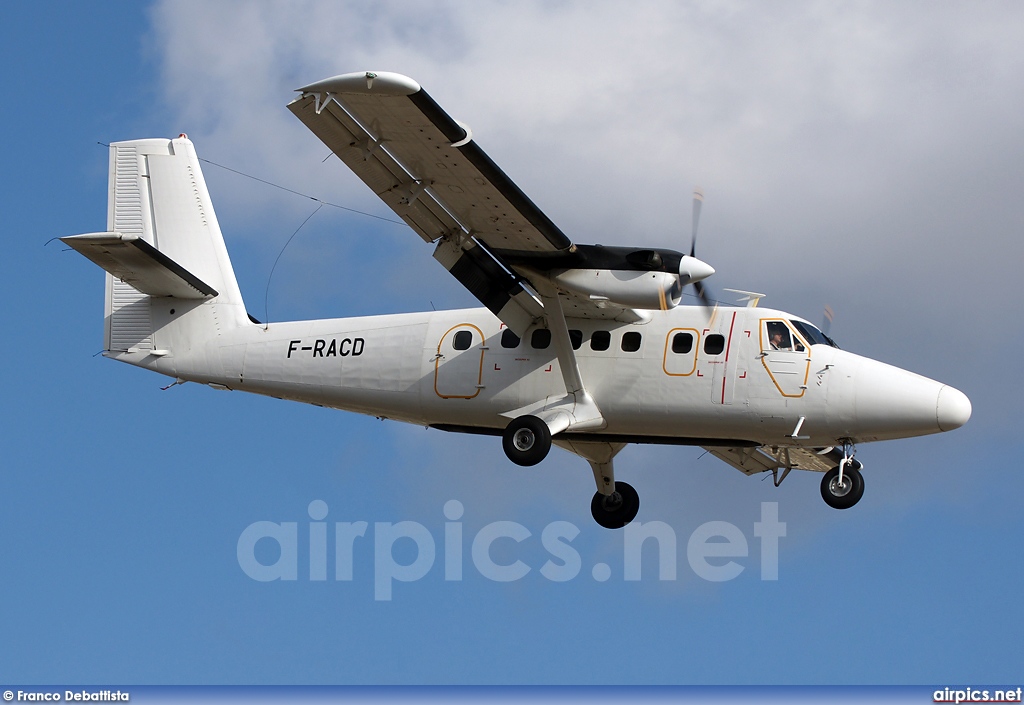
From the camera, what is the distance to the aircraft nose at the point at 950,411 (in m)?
19.4

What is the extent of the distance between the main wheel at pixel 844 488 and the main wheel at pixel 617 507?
387cm

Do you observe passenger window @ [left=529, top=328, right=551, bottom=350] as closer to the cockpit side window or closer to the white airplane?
the white airplane

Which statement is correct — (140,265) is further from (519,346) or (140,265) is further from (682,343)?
(682,343)

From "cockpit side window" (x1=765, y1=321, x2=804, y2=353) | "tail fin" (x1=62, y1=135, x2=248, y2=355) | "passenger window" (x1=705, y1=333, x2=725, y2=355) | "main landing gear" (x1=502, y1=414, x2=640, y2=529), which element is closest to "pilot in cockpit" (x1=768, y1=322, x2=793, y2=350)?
"cockpit side window" (x1=765, y1=321, x2=804, y2=353)

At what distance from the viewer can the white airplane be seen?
1886 centimetres

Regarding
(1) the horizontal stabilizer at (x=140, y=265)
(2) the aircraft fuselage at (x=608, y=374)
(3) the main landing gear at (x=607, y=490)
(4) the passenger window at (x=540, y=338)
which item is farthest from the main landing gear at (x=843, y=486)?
(1) the horizontal stabilizer at (x=140, y=265)

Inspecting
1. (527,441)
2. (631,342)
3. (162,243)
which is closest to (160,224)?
(162,243)

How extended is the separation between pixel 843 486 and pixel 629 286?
3.86m

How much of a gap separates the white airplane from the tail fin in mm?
40

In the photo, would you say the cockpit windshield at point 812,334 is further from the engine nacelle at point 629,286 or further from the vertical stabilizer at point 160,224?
the vertical stabilizer at point 160,224

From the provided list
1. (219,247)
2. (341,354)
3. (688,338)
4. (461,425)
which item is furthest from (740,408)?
(219,247)

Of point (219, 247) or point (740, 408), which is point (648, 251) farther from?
point (219, 247)

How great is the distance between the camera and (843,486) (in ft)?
65.0

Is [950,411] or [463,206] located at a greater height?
[463,206]
